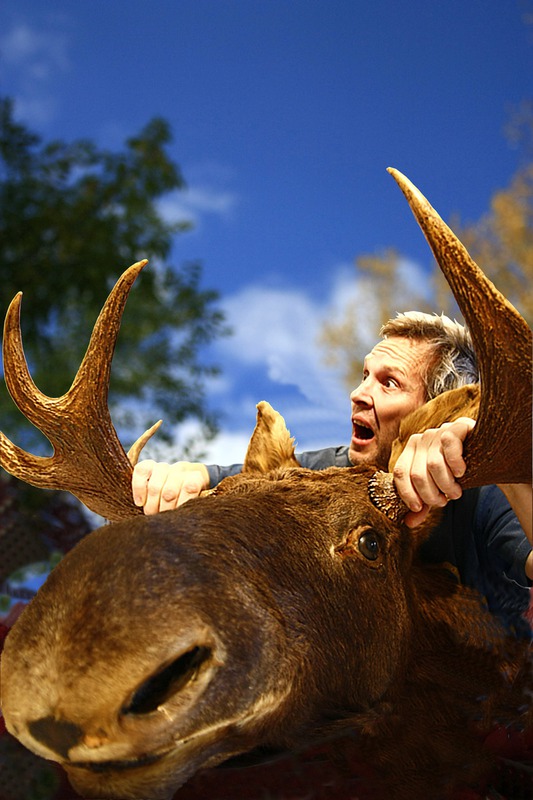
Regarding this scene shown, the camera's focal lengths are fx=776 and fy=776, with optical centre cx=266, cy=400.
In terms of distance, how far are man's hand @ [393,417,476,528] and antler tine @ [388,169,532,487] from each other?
3 cm

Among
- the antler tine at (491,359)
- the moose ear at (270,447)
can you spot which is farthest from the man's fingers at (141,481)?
the antler tine at (491,359)

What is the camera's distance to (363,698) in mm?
869

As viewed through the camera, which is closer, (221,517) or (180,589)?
(180,589)

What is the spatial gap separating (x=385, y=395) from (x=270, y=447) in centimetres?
22

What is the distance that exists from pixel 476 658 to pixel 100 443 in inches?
24.2

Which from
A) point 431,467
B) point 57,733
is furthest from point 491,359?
point 57,733

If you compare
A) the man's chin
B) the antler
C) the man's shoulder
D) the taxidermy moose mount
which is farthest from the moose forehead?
the man's shoulder

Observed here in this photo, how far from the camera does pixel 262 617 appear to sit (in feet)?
2.30

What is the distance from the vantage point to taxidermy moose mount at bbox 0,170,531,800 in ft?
2.00

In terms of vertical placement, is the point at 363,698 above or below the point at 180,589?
below

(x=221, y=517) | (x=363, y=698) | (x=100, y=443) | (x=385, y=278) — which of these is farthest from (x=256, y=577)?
(x=385, y=278)

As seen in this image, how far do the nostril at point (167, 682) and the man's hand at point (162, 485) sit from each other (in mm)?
464

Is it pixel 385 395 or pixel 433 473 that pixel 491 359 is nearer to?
pixel 433 473

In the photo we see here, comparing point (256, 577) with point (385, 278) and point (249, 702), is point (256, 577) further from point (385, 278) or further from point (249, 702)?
point (385, 278)
